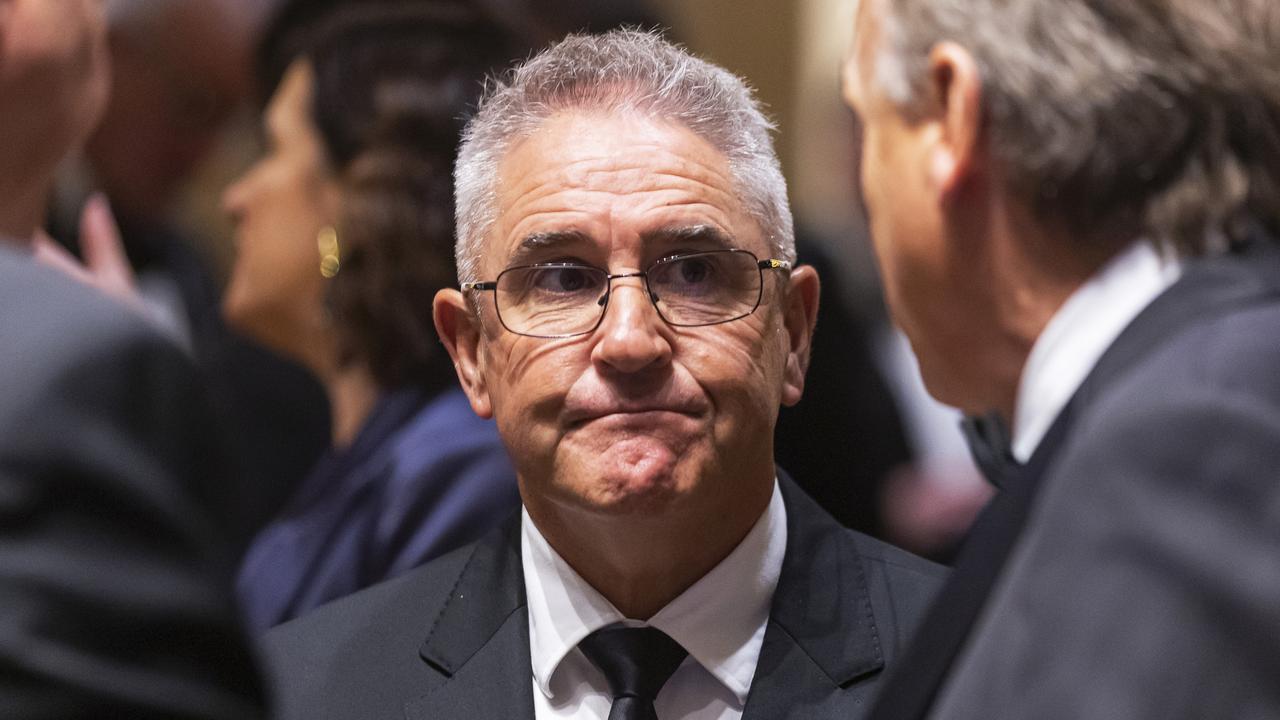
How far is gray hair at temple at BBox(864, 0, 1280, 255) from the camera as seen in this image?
160 cm

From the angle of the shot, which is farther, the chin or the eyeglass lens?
the eyeglass lens

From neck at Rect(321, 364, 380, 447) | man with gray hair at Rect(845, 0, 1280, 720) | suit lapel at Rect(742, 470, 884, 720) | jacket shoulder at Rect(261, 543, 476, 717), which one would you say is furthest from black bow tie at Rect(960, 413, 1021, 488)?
neck at Rect(321, 364, 380, 447)

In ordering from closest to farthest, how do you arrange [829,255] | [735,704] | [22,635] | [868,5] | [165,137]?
[22,635]
[868,5]
[735,704]
[829,255]
[165,137]

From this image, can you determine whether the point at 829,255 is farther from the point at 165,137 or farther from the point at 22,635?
the point at 22,635

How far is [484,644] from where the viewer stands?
229 cm

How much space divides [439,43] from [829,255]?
1474mm

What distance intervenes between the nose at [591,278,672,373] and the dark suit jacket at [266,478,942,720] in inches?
15.0

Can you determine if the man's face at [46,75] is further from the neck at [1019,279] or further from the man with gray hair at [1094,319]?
the neck at [1019,279]

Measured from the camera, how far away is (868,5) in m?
1.99

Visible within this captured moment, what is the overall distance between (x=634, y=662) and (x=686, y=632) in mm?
88

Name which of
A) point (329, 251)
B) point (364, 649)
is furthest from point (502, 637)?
point (329, 251)

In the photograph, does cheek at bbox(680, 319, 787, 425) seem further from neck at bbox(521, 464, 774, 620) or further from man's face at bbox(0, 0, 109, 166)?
man's face at bbox(0, 0, 109, 166)

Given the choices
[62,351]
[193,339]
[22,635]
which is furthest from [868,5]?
[193,339]

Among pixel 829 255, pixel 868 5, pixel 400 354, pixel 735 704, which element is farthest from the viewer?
pixel 829 255
